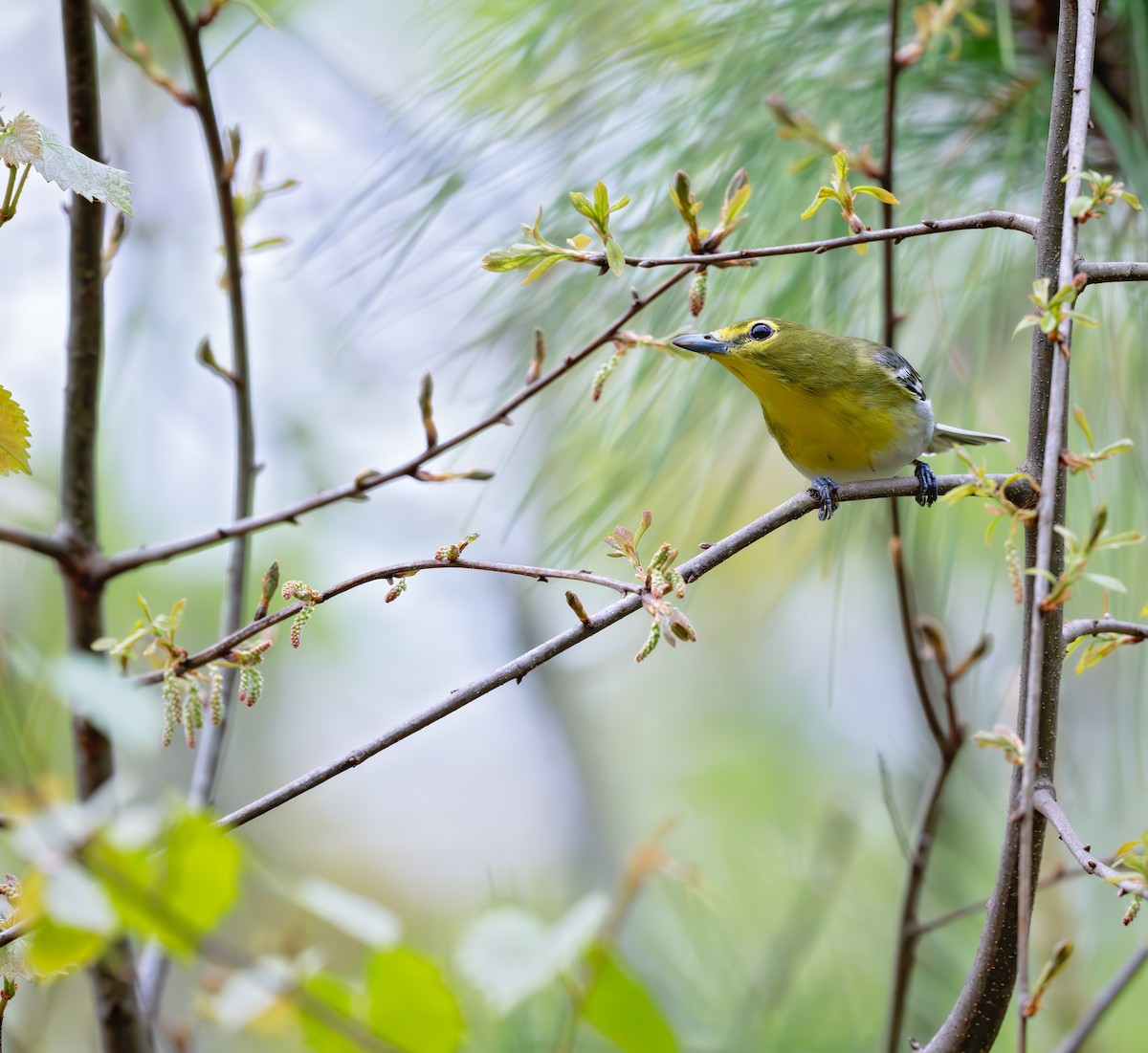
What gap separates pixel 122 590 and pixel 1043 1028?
257 centimetres

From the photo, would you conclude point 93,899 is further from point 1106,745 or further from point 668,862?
point 1106,745

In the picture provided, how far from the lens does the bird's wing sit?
6.03ft

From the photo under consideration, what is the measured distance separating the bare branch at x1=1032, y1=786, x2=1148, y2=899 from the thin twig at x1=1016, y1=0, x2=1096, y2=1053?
0.07ft

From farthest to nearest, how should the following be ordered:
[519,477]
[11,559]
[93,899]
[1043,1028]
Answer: [1043,1028] → [519,477] → [11,559] → [93,899]

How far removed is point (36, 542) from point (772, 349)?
3.55 feet

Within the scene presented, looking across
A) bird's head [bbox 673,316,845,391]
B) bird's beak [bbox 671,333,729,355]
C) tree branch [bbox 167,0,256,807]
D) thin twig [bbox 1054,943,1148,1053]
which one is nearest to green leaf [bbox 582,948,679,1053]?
tree branch [bbox 167,0,256,807]

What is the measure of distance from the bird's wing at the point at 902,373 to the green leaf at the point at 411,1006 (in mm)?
1590

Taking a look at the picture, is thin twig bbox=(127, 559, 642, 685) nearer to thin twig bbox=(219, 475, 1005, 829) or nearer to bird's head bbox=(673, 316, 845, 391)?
thin twig bbox=(219, 475, 1005, 829)

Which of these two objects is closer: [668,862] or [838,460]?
[668,862]

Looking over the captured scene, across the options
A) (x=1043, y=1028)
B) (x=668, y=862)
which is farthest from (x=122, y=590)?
(x=668, y=862)

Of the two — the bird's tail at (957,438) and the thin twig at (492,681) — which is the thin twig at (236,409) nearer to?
the thin twig at (492,681)

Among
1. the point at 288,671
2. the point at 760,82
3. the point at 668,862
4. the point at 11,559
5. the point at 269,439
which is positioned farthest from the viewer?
the point at 288,671

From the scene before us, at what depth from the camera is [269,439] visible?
3.36 metres

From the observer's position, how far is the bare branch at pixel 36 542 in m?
0.74
